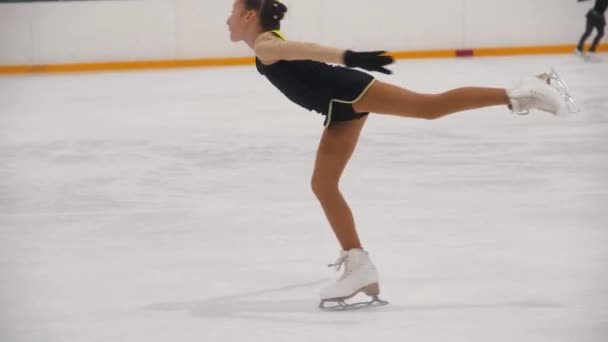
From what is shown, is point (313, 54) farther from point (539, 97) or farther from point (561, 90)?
point (561, 90)

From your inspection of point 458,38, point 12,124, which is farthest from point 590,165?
point 458,38

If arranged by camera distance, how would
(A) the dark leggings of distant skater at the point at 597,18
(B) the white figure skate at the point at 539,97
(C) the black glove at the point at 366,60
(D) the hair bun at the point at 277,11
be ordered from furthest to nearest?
(A) the dark leggings of distant skater at the point at 597,18
(D) the hair bun at the point at 277,11
(B) the white figure skate at the point at 539,97
(C) the black glove at the point at 366,60

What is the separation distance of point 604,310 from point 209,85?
925cm

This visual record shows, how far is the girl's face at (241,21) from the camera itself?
3.87m

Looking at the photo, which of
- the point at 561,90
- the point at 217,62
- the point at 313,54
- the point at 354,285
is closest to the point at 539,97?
the point at 561,90

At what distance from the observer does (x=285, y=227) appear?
5402 millimetres

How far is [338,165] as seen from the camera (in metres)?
3.92

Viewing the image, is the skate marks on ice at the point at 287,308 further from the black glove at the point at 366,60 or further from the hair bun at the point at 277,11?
the hair bun at the point at 277,11

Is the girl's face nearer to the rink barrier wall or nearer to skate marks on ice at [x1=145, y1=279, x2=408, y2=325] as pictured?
skate marks on ice at [x1=145, y1=279, x2=408, y2=325]

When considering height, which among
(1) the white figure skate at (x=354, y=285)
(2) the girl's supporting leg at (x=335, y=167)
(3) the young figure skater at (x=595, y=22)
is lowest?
(3) the young figure skater at (x=595, y=22)

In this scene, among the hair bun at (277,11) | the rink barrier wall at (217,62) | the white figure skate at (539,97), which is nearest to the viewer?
Result: the white figure skate at (539,97)

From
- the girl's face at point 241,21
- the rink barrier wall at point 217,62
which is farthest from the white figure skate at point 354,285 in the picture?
the rink barrier wall at point 217,62

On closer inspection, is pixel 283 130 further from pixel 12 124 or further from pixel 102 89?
pixel 102 89

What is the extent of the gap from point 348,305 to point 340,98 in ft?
2.66
